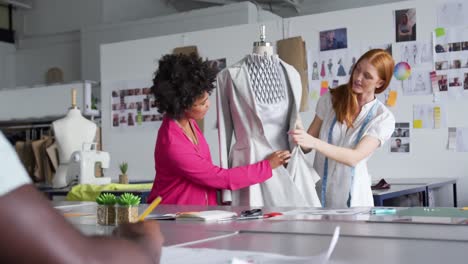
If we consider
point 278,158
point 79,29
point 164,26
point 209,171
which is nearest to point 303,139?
point 278,158

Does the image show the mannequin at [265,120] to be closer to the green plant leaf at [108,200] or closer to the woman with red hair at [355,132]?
the woman with red hair at [355,132]

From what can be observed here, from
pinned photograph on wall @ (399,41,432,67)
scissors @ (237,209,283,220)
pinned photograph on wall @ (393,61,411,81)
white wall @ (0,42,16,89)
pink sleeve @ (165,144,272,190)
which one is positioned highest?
white wall @ (0,42,16,89)

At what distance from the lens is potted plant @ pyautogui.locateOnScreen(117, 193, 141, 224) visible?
5.45ft

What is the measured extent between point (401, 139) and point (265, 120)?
2.38 metres

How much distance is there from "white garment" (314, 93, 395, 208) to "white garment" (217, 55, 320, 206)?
0.26 ft

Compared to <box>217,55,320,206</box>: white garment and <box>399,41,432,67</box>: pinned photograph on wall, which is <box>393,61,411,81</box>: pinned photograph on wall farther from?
<box>217,55,320,206</box>: white garment

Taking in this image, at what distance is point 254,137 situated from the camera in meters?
2.49

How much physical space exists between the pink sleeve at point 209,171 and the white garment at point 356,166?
0.27 m

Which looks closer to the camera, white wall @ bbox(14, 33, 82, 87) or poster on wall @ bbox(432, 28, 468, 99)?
poster on wall @ bbox(432, 28, 468, 99)

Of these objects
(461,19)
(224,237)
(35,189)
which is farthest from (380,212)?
(461,19)

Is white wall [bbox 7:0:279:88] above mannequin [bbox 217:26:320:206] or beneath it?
above

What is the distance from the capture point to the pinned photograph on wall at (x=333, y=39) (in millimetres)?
4859

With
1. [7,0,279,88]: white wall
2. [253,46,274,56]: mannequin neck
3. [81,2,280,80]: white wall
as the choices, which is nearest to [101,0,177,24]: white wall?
[7,0,279,88]: white wall

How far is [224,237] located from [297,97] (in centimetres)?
120
